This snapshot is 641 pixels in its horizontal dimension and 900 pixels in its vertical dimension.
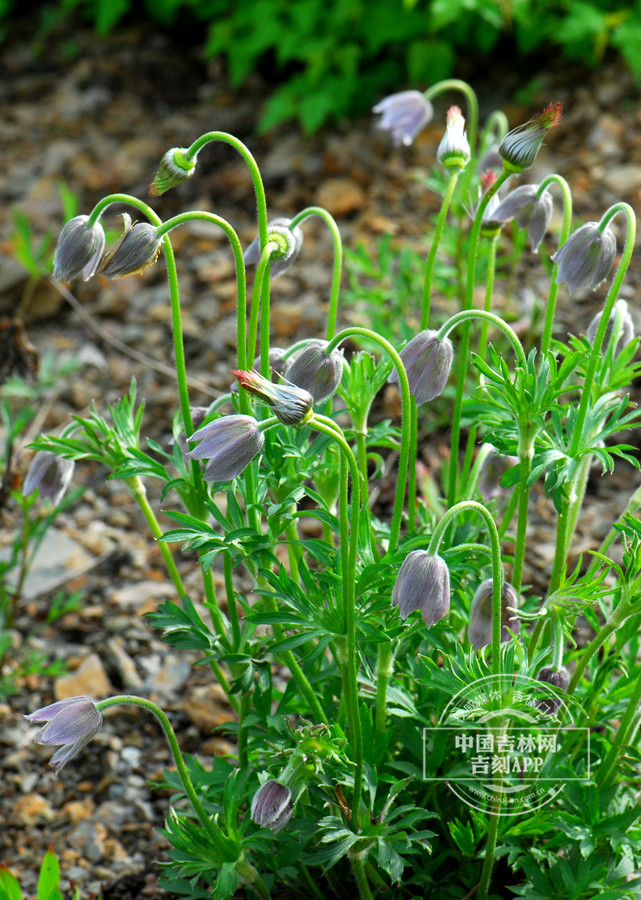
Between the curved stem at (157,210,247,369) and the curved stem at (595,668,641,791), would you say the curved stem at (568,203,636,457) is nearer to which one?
the curved stem at (595,668,641,791)

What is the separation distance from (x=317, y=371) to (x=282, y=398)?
0.19 metres

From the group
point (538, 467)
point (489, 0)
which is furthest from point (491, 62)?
point (538, 467)

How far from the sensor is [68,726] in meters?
1.30

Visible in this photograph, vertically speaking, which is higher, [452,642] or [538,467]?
[538,467]

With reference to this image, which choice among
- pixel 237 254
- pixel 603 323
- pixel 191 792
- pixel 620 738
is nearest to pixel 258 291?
pixel 237 254

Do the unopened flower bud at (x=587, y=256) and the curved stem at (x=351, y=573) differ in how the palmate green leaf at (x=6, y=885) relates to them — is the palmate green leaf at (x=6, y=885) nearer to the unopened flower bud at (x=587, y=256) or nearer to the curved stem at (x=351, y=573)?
the curved stem at (x=351, y=573)

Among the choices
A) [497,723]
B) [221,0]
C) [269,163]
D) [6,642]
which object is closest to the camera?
[497,723]

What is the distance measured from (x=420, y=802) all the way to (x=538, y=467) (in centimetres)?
63

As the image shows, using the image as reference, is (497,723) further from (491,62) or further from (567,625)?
(491,62)

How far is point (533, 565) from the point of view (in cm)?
234

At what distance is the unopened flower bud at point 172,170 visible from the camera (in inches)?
51.9

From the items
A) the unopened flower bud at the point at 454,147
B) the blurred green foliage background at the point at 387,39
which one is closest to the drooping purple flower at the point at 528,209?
the unopened flower bud at the point at 454,147

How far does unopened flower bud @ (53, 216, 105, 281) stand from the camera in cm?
140

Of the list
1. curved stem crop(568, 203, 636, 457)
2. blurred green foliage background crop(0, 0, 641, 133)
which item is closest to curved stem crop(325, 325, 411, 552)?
curved stem crop(568, 203, 636, 457)
